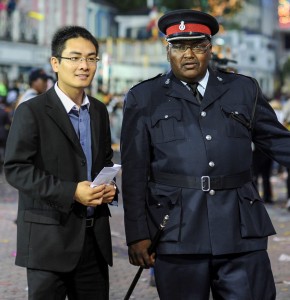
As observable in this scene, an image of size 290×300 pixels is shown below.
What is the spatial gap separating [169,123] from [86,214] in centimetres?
60

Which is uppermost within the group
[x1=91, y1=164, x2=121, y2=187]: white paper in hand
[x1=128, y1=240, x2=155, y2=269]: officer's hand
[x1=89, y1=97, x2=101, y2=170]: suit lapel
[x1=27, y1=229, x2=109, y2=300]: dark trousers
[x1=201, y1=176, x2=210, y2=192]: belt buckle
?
[x1=89, y1=97, x2=101, y2=170]: suit lapel

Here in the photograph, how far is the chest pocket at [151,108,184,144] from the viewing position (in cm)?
501

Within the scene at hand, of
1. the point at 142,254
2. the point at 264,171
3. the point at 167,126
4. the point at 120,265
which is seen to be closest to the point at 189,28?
the point at 167,126

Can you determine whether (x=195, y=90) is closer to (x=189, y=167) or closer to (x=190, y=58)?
(x=190, y=58)

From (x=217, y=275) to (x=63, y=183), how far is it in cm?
87

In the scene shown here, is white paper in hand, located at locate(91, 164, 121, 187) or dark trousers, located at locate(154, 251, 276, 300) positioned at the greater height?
white paper in hand, located at locate(91, 164, 121, 187)

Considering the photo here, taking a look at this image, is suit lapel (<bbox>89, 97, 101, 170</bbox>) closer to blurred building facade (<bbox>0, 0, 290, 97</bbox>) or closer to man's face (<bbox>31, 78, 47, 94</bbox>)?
man's face (<bbox>31, 78, 47, 94</bbox>)

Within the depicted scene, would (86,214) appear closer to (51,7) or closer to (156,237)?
(156,237)

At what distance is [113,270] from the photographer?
945 centimetres

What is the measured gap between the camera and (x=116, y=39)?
2287 inches

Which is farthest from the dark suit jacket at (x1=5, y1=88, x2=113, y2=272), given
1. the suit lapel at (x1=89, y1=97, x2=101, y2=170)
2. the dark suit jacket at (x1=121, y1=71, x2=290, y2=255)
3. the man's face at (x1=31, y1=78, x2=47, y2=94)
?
the man's face at (x1=31, y1=78, x2=47, y2=94)

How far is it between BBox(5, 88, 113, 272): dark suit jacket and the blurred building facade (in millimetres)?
9192

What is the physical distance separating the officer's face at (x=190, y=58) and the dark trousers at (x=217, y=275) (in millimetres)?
888

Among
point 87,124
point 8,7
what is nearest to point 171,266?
point 87,124
